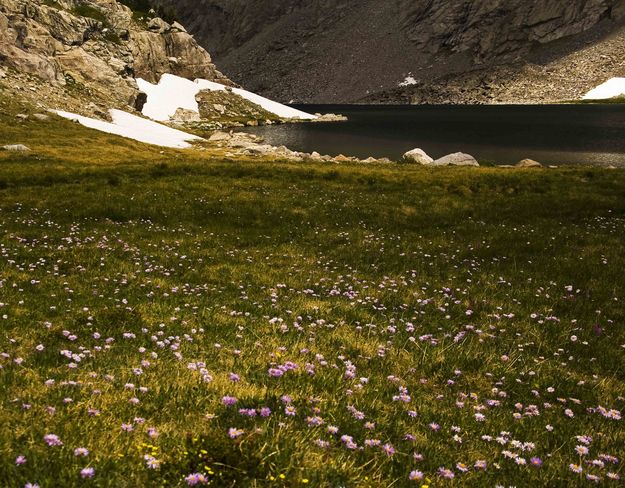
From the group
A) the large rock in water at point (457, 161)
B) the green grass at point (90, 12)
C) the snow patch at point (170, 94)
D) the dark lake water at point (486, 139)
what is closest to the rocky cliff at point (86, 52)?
the green grass at point (90, 12)

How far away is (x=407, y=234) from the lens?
2384 centimetres

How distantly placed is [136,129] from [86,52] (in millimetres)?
47772

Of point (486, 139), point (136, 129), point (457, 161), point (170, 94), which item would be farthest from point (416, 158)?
point (170, 94)

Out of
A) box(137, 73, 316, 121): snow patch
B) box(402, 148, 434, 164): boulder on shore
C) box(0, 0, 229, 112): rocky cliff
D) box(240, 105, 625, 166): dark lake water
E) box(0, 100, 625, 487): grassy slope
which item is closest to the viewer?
box(0, 100, 625, 487): grassy slope

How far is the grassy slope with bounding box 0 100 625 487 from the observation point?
5.03 metres

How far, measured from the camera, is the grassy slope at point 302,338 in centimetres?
503

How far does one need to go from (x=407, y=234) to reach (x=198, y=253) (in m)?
10.7

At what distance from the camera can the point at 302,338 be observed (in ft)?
31.0

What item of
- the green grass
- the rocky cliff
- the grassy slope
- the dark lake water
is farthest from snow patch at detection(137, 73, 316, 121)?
the grassy slope

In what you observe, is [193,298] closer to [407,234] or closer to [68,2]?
[407,234]

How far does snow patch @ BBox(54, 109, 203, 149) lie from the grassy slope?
70.0 meters

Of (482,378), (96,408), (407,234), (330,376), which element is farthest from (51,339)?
(407,234)

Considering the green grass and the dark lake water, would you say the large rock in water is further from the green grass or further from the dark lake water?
the green grass

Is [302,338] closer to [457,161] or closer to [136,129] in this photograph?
[457,161]
